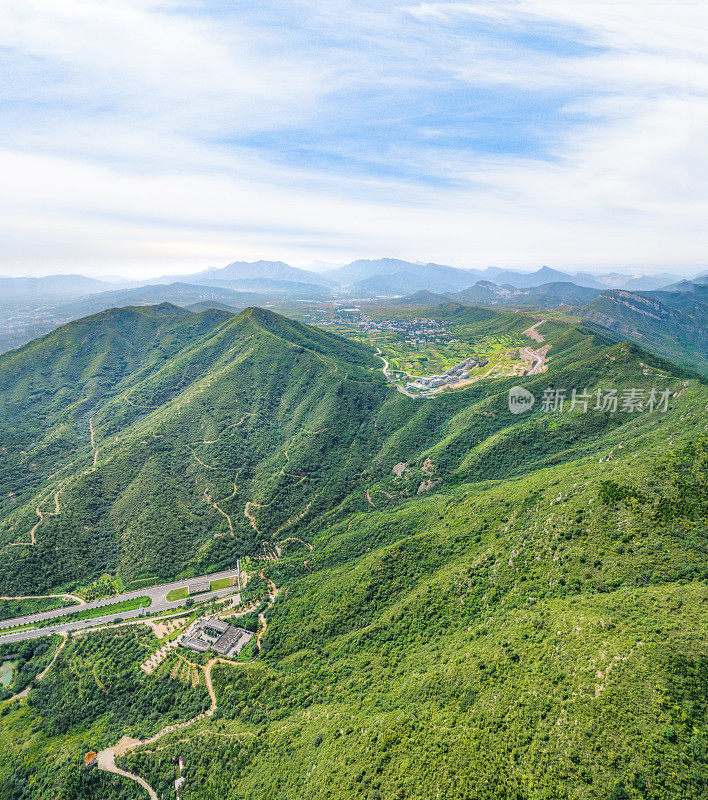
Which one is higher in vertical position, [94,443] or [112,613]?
[94,443]

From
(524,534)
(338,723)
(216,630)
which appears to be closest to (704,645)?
(524,534)

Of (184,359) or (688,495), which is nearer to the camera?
(688,495)

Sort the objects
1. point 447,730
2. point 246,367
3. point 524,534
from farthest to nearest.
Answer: point 246,367 < point 524,534 < point 447,730

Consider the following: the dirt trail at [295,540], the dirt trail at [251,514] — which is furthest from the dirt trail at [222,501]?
the dirt trail at [295,540]

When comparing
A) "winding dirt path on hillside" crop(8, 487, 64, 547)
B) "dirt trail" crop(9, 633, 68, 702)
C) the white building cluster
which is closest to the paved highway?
"dirt trail" crop(9, 633, 68, 702)

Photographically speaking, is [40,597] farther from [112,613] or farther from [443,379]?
[443,379]

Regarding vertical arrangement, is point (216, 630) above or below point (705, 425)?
below

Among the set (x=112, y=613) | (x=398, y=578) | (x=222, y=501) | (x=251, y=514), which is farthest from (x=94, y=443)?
(x=398, y=578)

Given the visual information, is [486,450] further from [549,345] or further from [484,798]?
[549,345]
